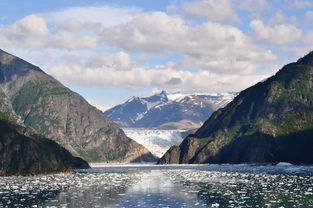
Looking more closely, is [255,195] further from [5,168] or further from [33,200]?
[5,168]

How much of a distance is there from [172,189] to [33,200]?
31480 mm

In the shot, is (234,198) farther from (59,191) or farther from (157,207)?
(59,191)

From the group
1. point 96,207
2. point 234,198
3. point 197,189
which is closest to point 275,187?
point 197,189

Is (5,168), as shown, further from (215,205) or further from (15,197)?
(215,205)

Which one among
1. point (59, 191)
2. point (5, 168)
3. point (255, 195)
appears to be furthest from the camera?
point (5, 168)

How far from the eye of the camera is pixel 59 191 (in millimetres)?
110750

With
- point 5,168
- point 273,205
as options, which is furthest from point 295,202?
point 5,168

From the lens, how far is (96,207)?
3196 inches

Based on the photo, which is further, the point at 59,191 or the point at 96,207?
the point at 59,191

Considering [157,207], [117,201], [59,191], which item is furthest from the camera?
[59,191]

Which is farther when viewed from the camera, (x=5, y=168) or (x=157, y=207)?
(x=5, y=168)

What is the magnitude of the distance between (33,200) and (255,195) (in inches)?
1544

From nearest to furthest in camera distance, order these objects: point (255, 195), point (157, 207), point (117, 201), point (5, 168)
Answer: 1. point (157, 207)
2. point (117, 201)
3. point (255, 195)
4. point (5, 168)

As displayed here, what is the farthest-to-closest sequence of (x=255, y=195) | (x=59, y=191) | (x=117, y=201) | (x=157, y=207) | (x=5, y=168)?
(x=5, y=168) < (x=59, y=191) < (x=255, y=195) < (x=117, y=201) < (x=157, y=207)
